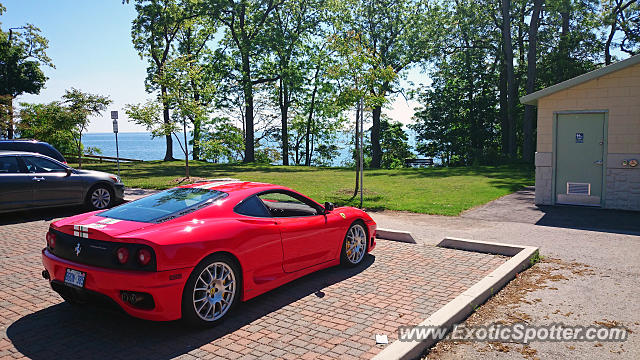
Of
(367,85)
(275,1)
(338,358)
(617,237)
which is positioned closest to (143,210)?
(338,358)

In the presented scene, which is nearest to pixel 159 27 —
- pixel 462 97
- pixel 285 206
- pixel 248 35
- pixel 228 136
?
pixel 248 35

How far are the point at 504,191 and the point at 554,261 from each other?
336 inches

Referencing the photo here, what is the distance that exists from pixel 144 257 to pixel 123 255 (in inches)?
8.2

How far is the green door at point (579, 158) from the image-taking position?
11.5 metres

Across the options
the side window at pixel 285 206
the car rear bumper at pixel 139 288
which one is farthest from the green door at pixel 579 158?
the car rear bumper at pixel 139 288

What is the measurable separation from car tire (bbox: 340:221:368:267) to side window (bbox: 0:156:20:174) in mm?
8167

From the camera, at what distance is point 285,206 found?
609cm

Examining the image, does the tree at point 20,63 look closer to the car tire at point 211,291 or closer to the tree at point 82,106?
the tree at point 82,106

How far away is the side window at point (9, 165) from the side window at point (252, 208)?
7.78 m

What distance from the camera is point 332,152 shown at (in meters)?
46.7

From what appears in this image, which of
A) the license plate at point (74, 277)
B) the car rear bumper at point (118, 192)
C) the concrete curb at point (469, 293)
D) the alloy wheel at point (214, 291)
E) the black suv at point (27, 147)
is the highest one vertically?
the black suv at point (27, 147)

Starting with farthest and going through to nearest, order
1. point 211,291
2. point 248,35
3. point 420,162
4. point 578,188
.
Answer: point 248,35 < point 420,162 < point 578,188 < point 211,291

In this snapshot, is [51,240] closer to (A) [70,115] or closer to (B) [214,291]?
(B) [214,291]

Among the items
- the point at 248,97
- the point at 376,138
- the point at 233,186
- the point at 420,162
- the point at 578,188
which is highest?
the point at 248,97
